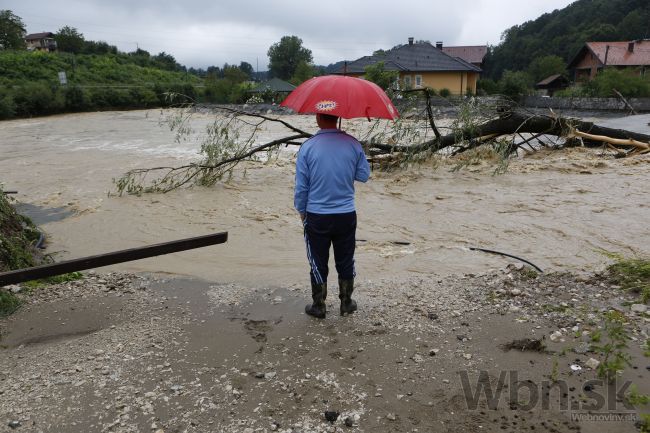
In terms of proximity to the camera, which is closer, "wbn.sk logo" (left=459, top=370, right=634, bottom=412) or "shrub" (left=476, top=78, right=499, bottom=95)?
"wbn.sk logo" (left=459, top=370, right=634, bottom=412)

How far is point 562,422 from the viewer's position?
8.50 feet

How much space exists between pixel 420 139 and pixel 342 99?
7634 mm

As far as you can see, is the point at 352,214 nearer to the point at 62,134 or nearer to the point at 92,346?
the point at 92,346

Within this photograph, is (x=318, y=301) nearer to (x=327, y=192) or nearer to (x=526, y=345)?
(x=327, y=192)

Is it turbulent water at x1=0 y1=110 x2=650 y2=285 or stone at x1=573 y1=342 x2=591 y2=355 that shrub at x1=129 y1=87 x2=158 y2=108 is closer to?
turbulent water at x1=0 y1=110 x2=650 y2=285

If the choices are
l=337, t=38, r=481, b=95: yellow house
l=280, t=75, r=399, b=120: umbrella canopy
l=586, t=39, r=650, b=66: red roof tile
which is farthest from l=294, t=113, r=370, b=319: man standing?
l=586, t=39, r=650, b=66: red roof tile

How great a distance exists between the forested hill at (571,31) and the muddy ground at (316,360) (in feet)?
214

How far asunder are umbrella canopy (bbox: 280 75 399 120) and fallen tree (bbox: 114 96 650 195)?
20.6 ft

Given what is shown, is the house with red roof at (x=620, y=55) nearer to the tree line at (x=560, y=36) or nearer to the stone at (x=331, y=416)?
the tree line at (x=560, y=36)

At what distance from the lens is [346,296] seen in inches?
158

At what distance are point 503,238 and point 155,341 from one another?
480 cm

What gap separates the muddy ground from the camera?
273 cm

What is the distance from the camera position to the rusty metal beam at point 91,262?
345 centimetres

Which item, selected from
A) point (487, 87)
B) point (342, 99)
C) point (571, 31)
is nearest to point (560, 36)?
point (571, 31)
